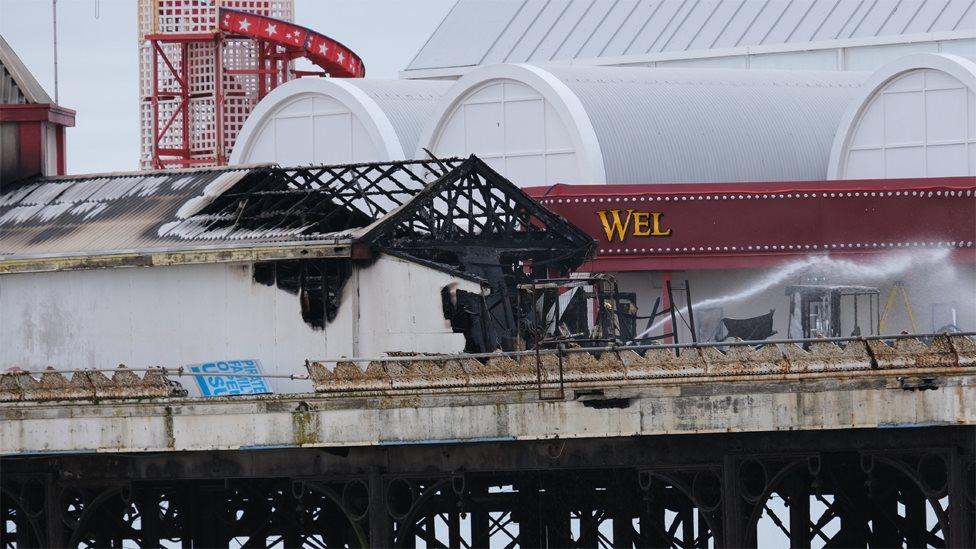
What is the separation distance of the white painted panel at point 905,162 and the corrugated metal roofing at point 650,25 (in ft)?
41.9

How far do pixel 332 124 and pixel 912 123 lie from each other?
17315 mm

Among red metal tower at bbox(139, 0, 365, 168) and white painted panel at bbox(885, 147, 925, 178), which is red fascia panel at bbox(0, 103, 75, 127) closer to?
white painted panel at bbox(885, 147, 925, 178)

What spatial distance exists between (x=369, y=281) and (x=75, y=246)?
704 cm

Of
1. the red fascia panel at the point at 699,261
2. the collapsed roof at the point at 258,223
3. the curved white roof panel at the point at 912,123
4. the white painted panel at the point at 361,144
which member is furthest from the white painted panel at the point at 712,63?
the collapsed roof at the point at 258,223

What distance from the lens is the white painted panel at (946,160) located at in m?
62.4

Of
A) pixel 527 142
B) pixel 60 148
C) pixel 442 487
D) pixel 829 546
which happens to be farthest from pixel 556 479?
pixel 527 142

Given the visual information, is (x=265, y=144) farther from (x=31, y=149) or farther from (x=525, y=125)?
(x=31, y=149)

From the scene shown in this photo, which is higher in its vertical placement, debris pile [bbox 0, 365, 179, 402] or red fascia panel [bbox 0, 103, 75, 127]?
red fascia panel [bbox 0, 103, 75, 127]

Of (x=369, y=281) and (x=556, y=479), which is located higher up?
(x=369, y=281)

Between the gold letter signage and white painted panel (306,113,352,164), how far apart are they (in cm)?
1152

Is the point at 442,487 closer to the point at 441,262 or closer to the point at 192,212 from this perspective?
the point at 441,262

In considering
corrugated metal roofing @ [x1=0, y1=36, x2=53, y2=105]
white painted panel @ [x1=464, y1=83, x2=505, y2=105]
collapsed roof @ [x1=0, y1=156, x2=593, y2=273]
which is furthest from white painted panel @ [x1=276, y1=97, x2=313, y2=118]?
collapsed roof @ [x1=0, y1=156, x2=593, y2=273]

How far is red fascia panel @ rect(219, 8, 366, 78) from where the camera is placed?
8275 cm

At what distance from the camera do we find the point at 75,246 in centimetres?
4591
